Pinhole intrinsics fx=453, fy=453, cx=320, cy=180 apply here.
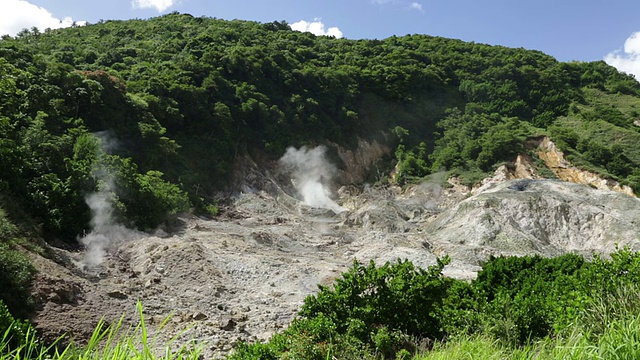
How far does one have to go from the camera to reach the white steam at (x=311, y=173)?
4353 cm

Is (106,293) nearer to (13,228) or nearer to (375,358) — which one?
(13,228)

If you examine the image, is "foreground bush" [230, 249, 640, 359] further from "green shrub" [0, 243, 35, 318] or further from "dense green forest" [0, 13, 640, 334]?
"dense green forest" [0, 13, 640, 334]

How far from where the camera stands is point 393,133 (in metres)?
53.5

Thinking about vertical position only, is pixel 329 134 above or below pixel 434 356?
above

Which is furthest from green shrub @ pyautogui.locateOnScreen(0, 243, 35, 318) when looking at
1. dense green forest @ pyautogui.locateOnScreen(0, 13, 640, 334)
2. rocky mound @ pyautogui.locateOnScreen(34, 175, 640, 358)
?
rocky mound @ pyautogui.locateOnScreen(34, 175, 640, 358)

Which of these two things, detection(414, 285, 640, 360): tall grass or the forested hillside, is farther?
the forested hillside

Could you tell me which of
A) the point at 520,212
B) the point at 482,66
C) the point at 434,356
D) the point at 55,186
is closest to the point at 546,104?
the point at 482,66

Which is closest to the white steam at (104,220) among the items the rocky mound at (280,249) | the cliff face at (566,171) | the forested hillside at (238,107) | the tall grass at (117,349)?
the forested hillside at (238,107)

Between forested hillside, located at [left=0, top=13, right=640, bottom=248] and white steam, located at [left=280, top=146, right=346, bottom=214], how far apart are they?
4.60 feet

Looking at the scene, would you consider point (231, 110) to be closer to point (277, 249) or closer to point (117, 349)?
point (277, 249)

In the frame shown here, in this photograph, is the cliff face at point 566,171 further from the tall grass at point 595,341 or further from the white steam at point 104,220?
the tall grass at point 595,341

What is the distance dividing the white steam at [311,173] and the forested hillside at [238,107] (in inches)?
55.2

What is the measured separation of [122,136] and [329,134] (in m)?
23.3

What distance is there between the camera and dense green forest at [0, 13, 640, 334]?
905 inches
